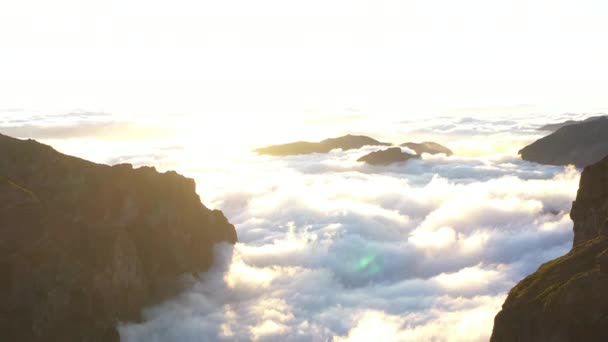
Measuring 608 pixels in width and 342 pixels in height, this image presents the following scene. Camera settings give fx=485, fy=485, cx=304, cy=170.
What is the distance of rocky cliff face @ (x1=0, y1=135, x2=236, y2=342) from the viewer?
5719 cm

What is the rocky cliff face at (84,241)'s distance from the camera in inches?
2251

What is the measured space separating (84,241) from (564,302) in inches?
2411

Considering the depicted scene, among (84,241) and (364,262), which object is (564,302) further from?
(364,262)

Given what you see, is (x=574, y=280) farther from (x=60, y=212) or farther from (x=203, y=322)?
(x=203, y=322)

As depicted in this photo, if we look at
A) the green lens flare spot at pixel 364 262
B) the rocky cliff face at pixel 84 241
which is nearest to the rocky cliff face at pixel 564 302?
the rocky cliff face at pixel 84 241

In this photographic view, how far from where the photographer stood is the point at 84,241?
2749 inches

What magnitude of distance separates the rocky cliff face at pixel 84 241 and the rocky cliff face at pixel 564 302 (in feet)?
161

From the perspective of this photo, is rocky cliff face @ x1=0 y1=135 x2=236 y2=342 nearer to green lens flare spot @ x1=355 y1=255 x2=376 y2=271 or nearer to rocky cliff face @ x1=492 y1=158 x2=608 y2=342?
rocky cliff face @ x1=492 y1=158 x2=608 y2=342

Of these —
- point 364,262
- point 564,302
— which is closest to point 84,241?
point 564,302

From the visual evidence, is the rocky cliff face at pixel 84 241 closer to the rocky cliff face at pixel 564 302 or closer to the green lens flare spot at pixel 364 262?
the rocky cliff face at pixel 564 302

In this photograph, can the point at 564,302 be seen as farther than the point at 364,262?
No

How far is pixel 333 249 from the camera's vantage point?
161375mm

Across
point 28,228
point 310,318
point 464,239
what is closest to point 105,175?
point 28,228

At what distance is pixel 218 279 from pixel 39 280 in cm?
5253
